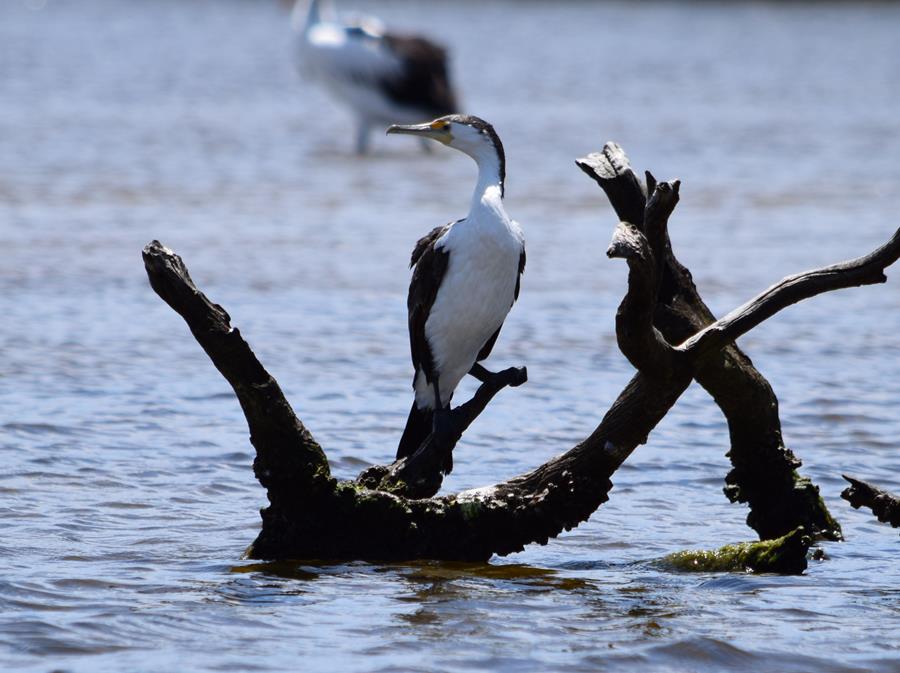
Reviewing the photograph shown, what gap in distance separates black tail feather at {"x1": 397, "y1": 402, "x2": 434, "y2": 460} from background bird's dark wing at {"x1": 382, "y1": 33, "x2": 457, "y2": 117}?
42.0 feet

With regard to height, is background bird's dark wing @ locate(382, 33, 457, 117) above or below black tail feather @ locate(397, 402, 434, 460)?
above

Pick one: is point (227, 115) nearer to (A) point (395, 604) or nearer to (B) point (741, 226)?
(B) point (741, 226)

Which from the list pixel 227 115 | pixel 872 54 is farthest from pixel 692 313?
pixel 872 54

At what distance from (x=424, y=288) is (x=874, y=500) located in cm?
173

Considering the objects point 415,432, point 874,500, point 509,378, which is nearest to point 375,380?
point 415,432

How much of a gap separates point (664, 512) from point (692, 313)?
107 centimetres

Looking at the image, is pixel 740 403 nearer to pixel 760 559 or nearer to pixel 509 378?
pixel 760 559

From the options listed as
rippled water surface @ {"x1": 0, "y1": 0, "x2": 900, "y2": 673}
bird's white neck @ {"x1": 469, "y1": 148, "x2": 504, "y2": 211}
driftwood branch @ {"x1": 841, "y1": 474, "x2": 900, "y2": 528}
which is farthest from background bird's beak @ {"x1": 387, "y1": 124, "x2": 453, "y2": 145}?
driftwood branch @ {"x1": 841, "y1": 474, "x2": 900, "y2": 528}

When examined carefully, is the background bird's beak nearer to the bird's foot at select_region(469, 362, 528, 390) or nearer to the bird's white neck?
the bird's white neck

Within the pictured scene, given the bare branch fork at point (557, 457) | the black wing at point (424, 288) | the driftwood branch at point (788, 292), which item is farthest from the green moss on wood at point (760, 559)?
the black wing at point (424, 288)

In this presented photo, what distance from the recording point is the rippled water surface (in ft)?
15.8

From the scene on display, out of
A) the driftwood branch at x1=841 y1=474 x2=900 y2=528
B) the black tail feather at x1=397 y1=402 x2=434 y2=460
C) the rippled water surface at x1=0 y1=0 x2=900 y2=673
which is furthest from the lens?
the black tail feather at x1=397 y1=402 x2=434 y2=460

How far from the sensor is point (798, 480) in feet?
19.0

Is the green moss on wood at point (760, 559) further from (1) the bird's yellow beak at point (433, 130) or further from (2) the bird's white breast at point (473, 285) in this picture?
(1) the bird's yellow beak at point (433, 130)
